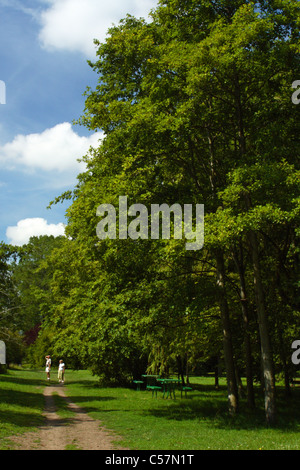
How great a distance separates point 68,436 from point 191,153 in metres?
10.1

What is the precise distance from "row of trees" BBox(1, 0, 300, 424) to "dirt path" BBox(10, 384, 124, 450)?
2510 mm

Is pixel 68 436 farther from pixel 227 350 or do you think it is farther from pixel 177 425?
pixel 227 350

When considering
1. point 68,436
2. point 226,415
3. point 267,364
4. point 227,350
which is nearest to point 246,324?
point 227,350

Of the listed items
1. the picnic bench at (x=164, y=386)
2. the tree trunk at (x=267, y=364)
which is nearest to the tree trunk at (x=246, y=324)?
the tree trunk at (x=267, y=364)

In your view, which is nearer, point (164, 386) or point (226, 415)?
point (226, 415)

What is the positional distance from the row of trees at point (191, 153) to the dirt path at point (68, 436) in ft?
8.23

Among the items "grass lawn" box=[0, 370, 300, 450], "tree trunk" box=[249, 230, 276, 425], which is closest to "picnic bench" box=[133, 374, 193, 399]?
"grass lawn" box=[0, 370, 300, 450]

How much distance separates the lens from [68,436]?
33.9 feet

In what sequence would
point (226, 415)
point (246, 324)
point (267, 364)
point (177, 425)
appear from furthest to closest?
point (246, 324) < point (226, 415) < point (267, 364) < point (177, 425)

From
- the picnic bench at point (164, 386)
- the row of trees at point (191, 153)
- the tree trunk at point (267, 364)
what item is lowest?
the picnic bench at point (164, 386)

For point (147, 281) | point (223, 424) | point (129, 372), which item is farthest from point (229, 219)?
point (129, 372)

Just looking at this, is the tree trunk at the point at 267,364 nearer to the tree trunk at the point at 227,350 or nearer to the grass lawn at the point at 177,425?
the grass lawn at the point at 177,425

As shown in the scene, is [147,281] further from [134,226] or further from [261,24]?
[261,24]

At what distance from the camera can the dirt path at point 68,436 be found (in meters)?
9.10
